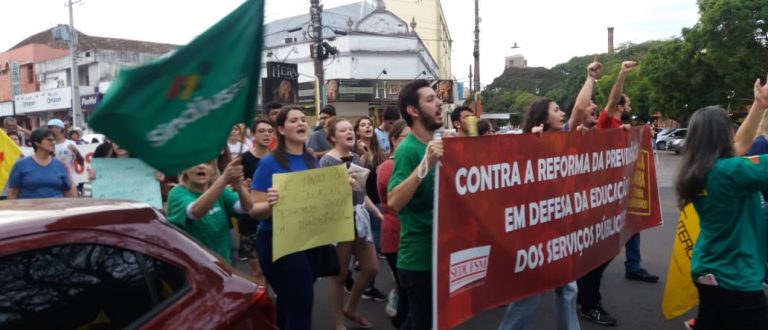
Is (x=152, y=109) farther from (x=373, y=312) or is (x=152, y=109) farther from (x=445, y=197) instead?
(x=373, y=312)

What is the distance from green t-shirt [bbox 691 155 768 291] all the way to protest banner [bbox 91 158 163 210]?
12.9 feet

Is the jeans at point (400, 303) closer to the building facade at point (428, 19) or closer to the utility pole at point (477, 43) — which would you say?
the utility pole at point (477, 43)

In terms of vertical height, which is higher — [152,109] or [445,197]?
[152,109]

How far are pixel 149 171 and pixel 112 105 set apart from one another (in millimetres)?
3103

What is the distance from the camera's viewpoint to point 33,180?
621 cm

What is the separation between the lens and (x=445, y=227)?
305 cm

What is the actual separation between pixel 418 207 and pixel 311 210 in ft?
2.66

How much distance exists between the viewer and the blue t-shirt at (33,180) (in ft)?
20.4

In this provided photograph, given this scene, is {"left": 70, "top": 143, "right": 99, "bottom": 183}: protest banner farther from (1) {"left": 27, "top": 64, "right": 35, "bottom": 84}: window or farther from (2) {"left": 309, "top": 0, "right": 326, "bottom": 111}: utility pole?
(1) {"left": 27, "top": 64, "right": 35, "bottom": 84}: window

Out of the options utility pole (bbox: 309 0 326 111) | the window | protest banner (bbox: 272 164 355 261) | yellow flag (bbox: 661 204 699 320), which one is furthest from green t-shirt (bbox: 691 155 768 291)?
the window

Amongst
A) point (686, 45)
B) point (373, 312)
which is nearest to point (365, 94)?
point (686, 45)

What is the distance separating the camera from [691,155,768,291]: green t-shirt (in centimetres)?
318

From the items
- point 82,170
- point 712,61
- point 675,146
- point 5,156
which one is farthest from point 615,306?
point 675,146

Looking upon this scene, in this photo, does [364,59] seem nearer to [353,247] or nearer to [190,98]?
[353,247]
